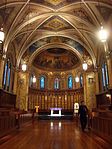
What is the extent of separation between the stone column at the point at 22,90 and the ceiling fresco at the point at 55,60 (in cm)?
619

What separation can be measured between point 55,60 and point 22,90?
1046cm

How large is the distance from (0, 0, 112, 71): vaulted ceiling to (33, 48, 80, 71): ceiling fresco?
14.6ft

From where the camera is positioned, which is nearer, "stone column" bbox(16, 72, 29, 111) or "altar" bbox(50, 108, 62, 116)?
"stone column" bbox(16, 72, 29, 111)

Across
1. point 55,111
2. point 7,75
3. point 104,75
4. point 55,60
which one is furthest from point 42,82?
point 104,75

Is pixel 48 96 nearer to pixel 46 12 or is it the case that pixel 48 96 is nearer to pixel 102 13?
pixel 46 12

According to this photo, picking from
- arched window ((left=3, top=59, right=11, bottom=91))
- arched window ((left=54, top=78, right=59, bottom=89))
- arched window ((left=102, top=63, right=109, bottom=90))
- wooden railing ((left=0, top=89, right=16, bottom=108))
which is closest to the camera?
wooden railing ((left=0, top=89, right=16, bottom=108))

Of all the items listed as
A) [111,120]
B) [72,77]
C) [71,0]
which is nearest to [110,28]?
[71,0]

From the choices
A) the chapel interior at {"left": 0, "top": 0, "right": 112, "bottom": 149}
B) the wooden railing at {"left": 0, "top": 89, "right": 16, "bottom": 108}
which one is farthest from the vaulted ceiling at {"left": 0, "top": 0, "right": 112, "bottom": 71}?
the wooden railing at {"left": 0, "top": 89, "right": 16, "bottom": 108}

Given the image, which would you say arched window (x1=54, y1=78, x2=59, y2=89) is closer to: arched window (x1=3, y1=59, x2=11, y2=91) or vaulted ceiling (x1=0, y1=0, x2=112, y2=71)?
vaulted ceiling (x1=0, y1=0, x2=112, y2=71)

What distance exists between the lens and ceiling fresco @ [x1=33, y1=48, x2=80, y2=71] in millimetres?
29719

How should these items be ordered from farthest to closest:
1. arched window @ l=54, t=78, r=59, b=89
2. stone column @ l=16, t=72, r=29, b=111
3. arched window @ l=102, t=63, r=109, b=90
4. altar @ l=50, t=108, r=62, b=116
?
1. arched window @ l=54, t=78, r=59, b=89
2. altar @ l=50, t=108, r=62, b=116
3. stone column @ l=16, t=72, r=29, b=111
4. arched window @ l=102, t=63, r=109, b=90

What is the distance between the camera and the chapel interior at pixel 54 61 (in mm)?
14264

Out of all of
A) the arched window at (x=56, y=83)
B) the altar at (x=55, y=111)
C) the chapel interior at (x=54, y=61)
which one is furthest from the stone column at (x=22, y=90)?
the arched window at (x=56, y=83)

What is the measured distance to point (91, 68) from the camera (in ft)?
77.1
